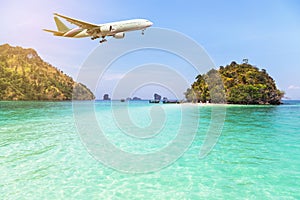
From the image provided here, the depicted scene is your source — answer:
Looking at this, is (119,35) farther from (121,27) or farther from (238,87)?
(238,87)

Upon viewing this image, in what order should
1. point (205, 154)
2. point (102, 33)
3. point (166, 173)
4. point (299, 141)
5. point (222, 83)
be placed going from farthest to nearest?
point (222, 83)
point (102, 33)
point (299, 141)
point (205, 154)
point (166, 173)

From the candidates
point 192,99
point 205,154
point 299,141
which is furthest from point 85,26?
point 192,99

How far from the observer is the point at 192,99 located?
10194 centimetres

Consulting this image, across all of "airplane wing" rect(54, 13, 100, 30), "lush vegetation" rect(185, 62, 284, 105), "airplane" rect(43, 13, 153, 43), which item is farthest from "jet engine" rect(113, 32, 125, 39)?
"lush vegetation" rect(185, 62, 284, 105)

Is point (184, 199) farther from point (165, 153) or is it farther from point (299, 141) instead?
point (299, 141)

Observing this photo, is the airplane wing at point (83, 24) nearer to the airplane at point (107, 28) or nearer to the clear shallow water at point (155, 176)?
the airplane at point (107, 28)

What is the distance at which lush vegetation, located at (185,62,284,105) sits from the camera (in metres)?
86.8

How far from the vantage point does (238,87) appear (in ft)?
290

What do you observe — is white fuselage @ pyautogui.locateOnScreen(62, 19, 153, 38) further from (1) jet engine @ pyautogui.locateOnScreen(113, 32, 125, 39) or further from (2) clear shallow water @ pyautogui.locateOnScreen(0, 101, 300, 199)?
(2) clear shallow water @ pyautogui.locateOnScreen(0, 101, 300, 199)

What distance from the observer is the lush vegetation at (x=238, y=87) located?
285ft

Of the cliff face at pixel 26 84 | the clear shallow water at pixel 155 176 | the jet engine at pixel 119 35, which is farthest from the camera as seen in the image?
the cliff face at pixel 26 84

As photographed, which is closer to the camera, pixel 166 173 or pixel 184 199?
pixel 184 199

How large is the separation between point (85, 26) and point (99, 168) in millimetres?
13143

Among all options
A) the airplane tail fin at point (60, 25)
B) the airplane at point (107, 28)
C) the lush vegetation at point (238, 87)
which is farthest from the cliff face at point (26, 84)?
the airplane at point (107, 28)
